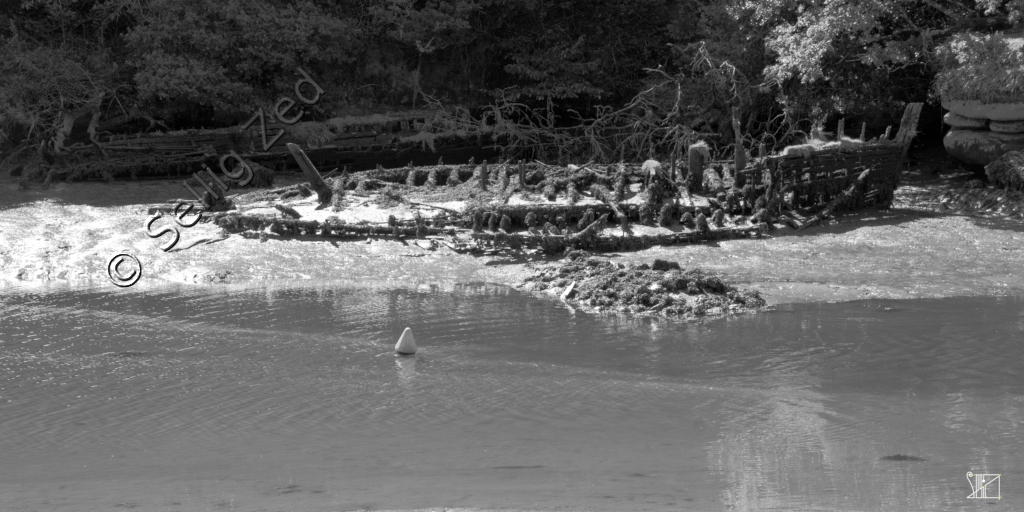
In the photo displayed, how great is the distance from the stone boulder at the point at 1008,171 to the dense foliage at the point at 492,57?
1583 mm

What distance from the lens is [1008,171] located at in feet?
52.2

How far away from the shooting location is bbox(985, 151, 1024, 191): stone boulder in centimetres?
1573

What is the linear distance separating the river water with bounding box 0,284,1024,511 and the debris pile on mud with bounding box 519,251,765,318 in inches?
15.1

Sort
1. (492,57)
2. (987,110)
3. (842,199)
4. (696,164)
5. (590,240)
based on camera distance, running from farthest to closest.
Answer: (492,57) < (987,110) < (842,199) < (696,164) < (590,240)

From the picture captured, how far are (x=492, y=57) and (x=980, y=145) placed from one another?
39.0 ft

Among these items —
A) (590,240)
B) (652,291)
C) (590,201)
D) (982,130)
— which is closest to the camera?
(652,291)

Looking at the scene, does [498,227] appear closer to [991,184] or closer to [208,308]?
[208,308]

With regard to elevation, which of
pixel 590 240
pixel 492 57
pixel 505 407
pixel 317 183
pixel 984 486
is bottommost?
pixel 984 486

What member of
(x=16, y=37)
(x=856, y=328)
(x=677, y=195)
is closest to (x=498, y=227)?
(x=677, y=195)

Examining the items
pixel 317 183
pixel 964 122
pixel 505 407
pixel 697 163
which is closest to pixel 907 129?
pixel 964 122

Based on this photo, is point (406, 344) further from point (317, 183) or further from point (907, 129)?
point (907, 129)

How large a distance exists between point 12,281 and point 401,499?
29.5 ft

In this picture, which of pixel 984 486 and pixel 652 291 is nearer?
pixel 984 486

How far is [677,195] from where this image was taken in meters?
14.2
